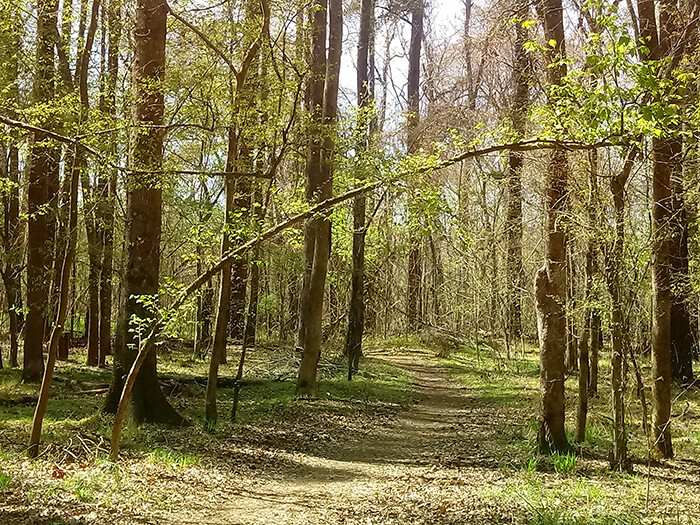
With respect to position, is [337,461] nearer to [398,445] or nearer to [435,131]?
[398,445]

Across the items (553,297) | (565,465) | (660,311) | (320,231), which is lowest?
(565,465)

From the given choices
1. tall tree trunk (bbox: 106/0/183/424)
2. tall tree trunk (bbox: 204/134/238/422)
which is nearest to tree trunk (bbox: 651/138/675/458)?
tall tree trunk (bbox: 204/134/238/422)

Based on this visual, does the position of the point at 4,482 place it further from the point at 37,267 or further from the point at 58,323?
the point at 37,267

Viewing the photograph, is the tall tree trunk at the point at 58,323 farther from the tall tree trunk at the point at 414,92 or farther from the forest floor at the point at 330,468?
the tall tree trunk at the point at 414,92

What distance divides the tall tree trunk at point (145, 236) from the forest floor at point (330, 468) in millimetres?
564

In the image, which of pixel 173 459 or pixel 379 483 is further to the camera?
pixel 379 483

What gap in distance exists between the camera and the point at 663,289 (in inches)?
335

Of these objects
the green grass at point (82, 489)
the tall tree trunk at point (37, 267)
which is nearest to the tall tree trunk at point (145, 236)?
the green grass at point (82, 489)

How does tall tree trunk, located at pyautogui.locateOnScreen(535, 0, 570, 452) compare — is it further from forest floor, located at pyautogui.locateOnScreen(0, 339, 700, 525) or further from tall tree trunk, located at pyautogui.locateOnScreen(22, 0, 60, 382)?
tall tree trunk, located at pyautogui.locateOnScreen(22, 0, 60, 382)

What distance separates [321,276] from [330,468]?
5850 millimetres

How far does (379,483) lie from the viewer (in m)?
7.42

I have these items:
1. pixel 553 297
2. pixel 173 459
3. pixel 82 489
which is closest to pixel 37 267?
pixel 173 459

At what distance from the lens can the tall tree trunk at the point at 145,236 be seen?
8898mm

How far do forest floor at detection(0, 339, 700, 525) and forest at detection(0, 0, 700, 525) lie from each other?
0.15 feet
